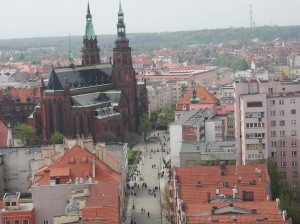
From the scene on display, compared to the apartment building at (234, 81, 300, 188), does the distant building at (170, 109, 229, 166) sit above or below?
below

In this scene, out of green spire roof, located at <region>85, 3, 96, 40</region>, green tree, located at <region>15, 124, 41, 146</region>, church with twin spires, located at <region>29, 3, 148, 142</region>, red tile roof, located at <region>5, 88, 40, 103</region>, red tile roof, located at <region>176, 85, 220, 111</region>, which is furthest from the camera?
red tile roof, located at <region>5, 88, 40, 103</region>

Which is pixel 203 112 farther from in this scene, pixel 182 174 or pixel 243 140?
pixel 182 174

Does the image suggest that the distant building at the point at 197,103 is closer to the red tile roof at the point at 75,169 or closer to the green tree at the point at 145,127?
the green tree at the point at 145,127

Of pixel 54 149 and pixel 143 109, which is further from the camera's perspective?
pixel 143 109

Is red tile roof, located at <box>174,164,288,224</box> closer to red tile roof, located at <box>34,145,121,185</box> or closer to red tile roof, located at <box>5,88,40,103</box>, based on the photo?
red tile roof, located at <box>34,145,121,185</box>

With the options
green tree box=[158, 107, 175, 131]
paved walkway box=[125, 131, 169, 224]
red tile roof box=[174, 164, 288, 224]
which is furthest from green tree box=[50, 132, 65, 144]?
red tile roof box=[174, 164, 288, 224]

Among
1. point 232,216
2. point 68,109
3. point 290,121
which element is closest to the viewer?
point 232,216

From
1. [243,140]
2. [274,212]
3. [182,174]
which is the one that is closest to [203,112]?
[243,140]
